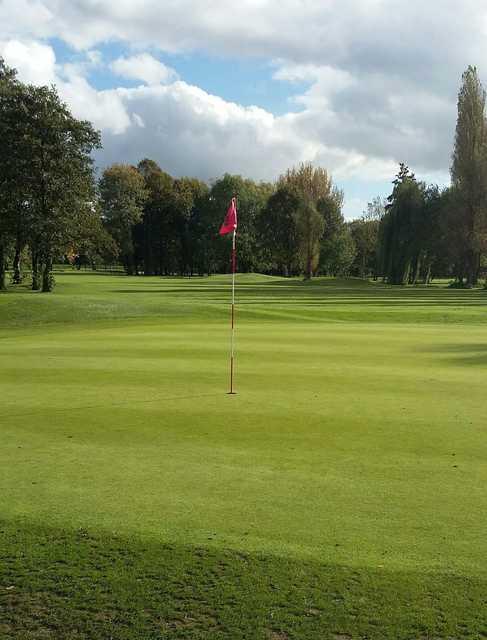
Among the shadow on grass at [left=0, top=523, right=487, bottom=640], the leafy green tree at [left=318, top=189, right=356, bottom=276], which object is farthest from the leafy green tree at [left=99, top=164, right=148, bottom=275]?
the shadow on grass at [left=0, top=523, right=487, bottom=640]

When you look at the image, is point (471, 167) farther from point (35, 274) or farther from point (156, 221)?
point (156, 221)

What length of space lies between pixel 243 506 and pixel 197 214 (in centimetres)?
Result: 10572

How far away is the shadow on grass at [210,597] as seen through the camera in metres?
3.76

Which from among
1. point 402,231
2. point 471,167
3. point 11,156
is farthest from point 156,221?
point 11,156

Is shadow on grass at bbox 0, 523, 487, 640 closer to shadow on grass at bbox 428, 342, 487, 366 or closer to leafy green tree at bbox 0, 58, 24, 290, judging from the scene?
shadow on grass at bbox 428, 342, 487, 366

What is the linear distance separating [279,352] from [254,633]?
478 inches

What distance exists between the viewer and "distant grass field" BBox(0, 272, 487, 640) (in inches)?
155

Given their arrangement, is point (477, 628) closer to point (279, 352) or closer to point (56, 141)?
point (279, 352)

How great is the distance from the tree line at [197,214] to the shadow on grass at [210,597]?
43404 mm

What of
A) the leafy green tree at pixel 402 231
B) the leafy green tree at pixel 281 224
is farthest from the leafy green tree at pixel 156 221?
the leafy green tree at pixel 402 231

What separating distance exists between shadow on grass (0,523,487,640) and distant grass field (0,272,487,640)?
0.01m

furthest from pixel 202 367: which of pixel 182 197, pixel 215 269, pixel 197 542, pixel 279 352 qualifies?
pixel 215 269

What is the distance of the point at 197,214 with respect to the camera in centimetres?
10925

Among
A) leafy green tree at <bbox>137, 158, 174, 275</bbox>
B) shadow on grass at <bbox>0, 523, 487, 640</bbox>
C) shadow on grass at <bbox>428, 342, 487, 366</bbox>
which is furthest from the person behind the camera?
leafy green tree at <bbox>137, 158, 174, 275</bbox>
